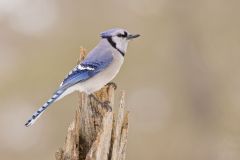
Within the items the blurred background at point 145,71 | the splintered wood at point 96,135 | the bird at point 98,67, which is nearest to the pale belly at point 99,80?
the bird at point 98,67

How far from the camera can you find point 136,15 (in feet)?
46.1

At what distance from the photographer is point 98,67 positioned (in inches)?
251

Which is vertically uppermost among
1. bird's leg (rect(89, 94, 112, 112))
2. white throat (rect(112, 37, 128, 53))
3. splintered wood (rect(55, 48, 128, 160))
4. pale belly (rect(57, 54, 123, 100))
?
white throat (rect(112, 37, 128, 53))

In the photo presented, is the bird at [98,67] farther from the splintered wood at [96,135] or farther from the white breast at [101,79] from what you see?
the splintered wood at [96,135]

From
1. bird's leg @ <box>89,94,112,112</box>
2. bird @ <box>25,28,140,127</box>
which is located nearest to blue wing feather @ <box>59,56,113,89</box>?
bird @ <box>25,28,140,127</box>

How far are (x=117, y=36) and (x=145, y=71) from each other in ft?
21.9

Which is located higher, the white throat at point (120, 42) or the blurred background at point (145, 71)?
the blurred background at point (145, 71)

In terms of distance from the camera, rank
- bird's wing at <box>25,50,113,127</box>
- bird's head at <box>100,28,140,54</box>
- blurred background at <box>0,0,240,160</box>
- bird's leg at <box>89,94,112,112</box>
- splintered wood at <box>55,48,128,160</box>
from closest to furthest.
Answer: splintered wood at <box>55,48,128,160</box>, bird's leg at <box>89,94,112,112</box>, bird's wing at <box>25,50,113,127</box>, bird's head at <box>100,28,140,54</box>, blurred background at <box>0,0,240,160</box>

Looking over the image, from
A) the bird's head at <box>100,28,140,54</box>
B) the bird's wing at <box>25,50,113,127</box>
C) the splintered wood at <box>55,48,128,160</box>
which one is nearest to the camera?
the splintered wood at <box>55,48,128,160</box>

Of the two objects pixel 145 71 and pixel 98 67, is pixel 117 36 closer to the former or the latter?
pixel 98 67

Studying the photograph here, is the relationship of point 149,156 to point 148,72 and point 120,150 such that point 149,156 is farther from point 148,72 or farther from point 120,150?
point 120,150

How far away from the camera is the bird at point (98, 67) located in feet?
20.2

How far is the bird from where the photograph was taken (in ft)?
20.2

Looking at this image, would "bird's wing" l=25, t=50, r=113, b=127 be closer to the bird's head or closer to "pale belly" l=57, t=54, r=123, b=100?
"pale belly" l=57, t=54, r=123, b=100
